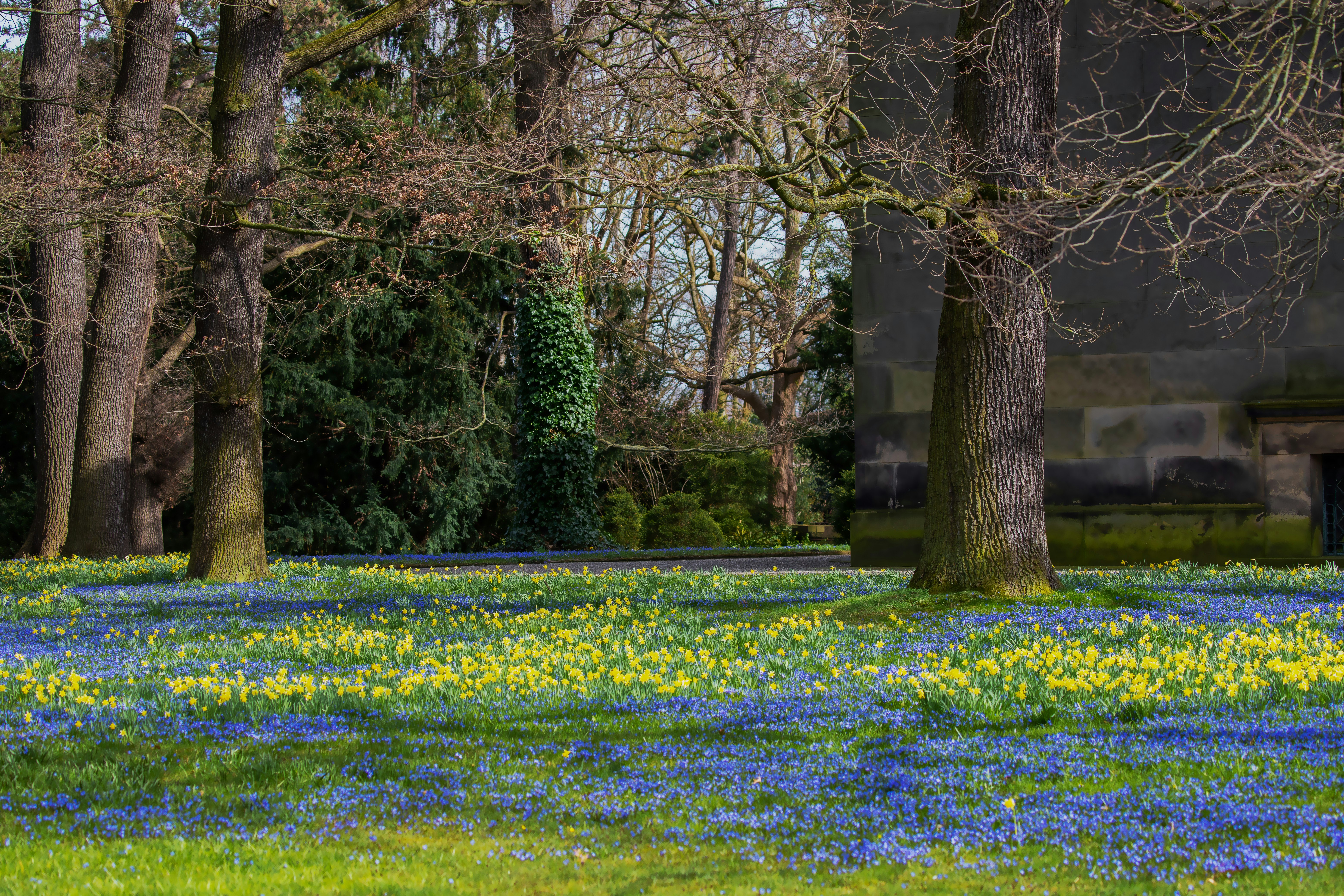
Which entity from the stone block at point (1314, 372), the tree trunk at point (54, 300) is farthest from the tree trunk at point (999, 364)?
the tree trunk at point (54, 300)

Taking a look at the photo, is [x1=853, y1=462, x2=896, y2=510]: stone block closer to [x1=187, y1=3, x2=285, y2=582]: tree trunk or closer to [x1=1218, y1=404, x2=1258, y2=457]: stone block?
[x1=1218, y1=404, x2=1258, y2=457]: stone block

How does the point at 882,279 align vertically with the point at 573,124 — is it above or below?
below

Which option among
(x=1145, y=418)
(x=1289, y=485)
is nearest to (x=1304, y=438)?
(x=1289, y=485)

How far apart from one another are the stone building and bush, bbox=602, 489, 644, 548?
10.0 metres

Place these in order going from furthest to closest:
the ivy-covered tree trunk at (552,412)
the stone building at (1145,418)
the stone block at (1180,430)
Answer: the ivy-covered tree trunk at (552,412) → the stone block at (1180,430) → the stone building at (1145,418)

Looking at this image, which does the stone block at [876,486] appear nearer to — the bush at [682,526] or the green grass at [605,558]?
the green grass at [605,558]

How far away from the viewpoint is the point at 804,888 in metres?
3.59

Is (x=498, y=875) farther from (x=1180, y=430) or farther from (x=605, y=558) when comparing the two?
(x=605, y=558)

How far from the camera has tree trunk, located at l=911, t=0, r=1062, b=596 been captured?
9.80 m

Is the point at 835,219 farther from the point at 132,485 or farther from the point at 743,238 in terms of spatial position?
the point at 132,485

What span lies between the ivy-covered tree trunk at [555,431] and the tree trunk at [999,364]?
1296cm

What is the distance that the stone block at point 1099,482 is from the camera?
1539cm

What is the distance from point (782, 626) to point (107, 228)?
13859 millimetres

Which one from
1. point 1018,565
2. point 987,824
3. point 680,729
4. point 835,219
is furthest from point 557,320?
point 987,824
